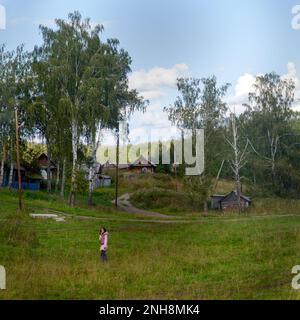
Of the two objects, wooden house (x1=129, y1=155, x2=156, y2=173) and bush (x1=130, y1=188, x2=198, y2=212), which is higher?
wooden house (x1=129, y1=155, x2=156, y2=173)

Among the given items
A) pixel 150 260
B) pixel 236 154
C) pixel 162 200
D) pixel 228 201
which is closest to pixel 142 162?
pixel 162 200

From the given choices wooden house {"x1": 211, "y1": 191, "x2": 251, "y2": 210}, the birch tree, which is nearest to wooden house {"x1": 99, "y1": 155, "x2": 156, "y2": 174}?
wooden house {"x1": 211, "y1": 191, "x2": 251, "y2": 210}

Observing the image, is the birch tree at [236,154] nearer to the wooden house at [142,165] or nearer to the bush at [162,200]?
the bush at [162,200]

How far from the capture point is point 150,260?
16250 mm

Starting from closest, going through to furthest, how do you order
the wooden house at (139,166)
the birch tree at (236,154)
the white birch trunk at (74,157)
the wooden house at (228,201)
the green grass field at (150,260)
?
the green grass field at (150,260) < the white birch trunk at (74,157) < the birch tree at (236,154) < the wooden house at (228,201) < the wooden house at (139,166)

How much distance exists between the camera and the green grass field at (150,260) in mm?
12109

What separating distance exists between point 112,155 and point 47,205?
56.9m

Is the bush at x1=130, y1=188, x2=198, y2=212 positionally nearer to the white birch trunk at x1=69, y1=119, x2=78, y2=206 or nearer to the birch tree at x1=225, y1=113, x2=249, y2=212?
the birch tree at x1=225, y1=113, x2=249, y2=212

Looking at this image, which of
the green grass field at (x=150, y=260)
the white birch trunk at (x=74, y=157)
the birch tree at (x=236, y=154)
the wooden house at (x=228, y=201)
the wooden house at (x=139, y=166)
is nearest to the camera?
the green grass field at (x=150, y=260)

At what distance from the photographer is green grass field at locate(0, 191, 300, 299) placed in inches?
477

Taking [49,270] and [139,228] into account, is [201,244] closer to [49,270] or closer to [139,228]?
[139,228]

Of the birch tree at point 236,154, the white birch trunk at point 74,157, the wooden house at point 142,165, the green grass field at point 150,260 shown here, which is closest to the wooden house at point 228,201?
the birch tree at point 236,154

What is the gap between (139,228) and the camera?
85.0 ft

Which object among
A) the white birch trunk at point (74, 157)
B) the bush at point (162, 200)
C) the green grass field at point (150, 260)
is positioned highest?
the white birch trunk at point (74, 157)
